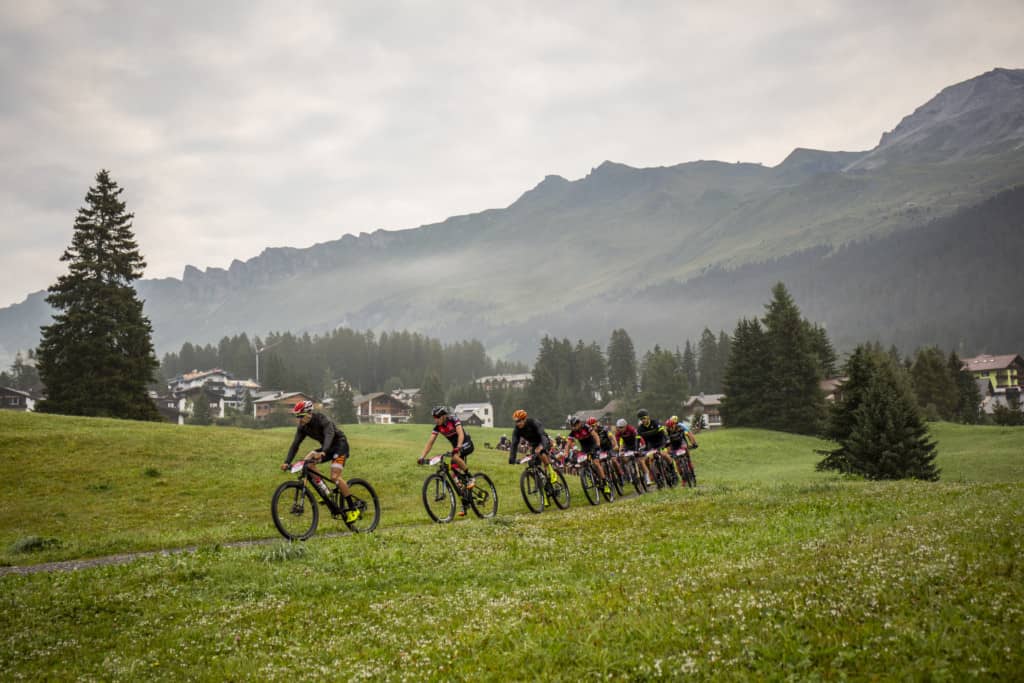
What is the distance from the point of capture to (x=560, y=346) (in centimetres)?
18825

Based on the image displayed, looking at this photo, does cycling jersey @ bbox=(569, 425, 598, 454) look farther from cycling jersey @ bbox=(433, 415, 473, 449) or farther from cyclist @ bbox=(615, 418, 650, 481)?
cycling jersey @ bbox=(433, 415, 473, 449)

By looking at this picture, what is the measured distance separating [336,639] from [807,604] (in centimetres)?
558

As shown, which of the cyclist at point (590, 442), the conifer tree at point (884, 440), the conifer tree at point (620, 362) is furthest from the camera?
the conifer tree at point (620, 362)

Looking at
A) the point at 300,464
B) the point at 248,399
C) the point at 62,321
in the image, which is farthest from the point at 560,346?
the point at 300,464

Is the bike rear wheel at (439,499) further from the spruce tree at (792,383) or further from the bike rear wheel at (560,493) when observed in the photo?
the spruce tree at (792,383)

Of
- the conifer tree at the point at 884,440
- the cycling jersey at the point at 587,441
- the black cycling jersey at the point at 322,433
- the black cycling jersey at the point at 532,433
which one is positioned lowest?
the conifer tree at the point at 884,440

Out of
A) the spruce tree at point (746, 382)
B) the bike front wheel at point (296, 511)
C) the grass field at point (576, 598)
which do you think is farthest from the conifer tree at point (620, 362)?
the bike front wheel at point (296, 511)

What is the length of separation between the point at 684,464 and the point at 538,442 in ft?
32.4

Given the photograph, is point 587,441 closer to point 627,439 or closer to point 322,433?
point 627,439

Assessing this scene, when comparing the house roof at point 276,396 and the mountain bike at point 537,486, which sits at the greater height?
the house roof at point 276,396

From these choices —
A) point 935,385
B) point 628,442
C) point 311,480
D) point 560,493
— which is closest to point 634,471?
point 628,442

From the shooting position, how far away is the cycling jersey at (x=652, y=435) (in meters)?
26.8

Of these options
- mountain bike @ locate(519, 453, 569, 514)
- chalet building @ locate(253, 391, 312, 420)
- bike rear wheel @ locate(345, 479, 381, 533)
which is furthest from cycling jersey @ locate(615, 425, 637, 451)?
chalet building @ locate(253, 391, 312, 420)

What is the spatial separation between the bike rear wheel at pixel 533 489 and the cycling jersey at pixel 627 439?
6045 millimetres
